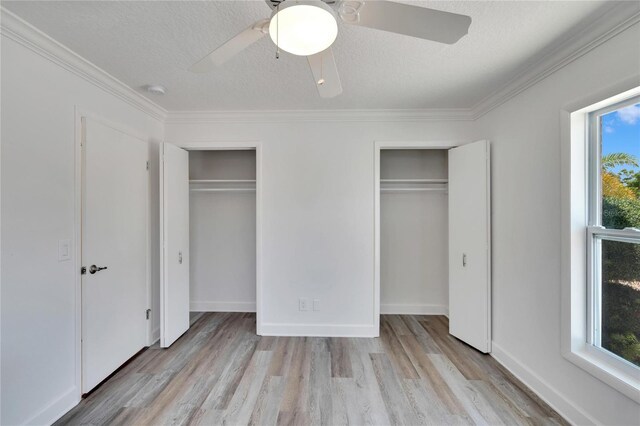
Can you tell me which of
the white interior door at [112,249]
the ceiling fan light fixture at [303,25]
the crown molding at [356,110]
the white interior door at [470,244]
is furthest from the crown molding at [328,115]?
the ceiling fan light fixture at [303,25]

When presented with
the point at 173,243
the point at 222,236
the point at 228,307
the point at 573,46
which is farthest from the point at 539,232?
the point at 228,307

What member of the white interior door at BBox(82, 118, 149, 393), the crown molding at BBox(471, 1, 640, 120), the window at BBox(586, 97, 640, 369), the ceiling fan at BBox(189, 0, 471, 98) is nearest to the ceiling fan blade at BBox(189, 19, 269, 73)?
the ceiling fan at BBox(189, 0, 471, 98)

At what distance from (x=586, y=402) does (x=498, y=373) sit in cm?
65

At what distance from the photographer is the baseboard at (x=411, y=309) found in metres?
3.52

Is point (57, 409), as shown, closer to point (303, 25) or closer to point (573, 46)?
point (303, 25)

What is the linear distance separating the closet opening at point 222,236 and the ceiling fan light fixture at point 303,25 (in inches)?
106

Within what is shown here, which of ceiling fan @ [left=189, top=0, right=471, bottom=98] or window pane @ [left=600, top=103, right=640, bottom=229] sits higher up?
ceiling fan @ [left=189, top=0, right=471, bottom=98]

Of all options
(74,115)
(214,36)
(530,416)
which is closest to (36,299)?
(74,115)

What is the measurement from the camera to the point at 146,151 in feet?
8.76

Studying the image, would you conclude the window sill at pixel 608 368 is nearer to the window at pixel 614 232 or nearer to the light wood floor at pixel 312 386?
the window at pixel 614 232

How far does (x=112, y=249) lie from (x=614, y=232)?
3551 millimetres

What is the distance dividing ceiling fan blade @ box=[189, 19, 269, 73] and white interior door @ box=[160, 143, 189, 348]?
166cm

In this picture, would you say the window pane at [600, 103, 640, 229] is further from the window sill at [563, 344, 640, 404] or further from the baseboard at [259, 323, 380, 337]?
the baseboard at [259, 323, 380, 337]

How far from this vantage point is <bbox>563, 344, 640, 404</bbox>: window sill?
1441 millimetres
